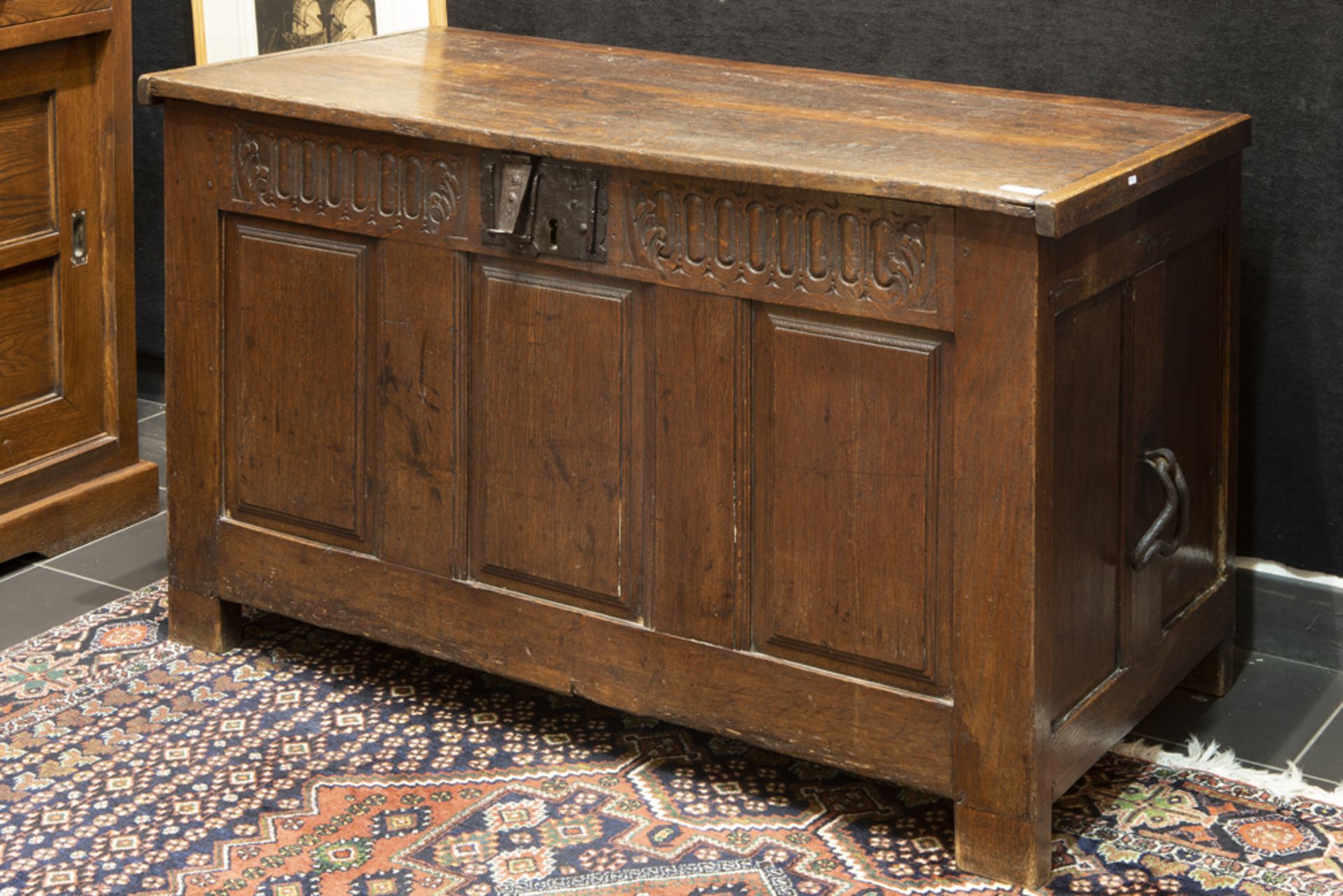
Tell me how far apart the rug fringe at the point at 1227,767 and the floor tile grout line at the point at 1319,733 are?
4 cm

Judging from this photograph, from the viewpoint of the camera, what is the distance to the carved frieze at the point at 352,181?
9.77 ft

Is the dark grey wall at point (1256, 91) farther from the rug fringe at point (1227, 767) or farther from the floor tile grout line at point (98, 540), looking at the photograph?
the floor tile grout line at point (98, 540)

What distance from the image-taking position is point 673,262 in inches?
109

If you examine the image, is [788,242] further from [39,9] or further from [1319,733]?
[39,9]

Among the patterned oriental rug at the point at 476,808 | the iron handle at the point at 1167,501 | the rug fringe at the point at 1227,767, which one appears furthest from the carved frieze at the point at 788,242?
the rug fringe at the point at 1227,767

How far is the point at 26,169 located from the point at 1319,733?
2679mm

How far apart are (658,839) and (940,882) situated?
427 mm

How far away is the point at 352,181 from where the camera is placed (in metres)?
3.07

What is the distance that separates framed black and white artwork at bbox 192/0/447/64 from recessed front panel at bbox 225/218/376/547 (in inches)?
45.4

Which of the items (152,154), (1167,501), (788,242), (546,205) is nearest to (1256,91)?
(1167,501)

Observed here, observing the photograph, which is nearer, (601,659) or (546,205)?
(546,205)

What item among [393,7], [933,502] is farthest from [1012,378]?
[393,7]

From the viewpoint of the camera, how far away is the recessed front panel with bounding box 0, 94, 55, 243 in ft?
12.2

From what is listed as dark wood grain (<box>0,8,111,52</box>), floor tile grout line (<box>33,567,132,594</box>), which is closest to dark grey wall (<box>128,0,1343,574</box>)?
dark wood grain (<box>0,8,111,52</box>)
